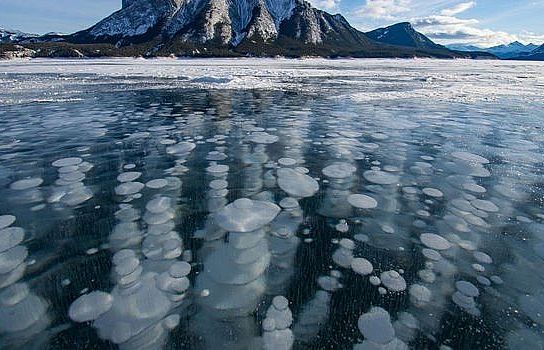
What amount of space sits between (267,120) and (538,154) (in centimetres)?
694

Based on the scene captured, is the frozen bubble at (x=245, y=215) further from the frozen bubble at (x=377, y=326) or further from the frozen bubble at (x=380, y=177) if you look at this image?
the frozen bubble at (x=380, y=177)

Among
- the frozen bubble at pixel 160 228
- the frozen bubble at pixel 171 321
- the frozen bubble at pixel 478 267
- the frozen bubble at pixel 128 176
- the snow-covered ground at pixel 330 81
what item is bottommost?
the frozen bubble at pixel 171 321

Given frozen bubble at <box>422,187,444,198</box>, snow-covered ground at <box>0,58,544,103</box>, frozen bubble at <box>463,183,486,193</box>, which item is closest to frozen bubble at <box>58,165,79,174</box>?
frozen bubble at <box>422,187,444,198</box>

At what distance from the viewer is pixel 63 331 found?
2461 millimetres

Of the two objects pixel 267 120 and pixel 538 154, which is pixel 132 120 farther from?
pixel 538 154

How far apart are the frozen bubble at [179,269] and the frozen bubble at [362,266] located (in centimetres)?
163

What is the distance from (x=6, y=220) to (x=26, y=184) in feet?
4.43

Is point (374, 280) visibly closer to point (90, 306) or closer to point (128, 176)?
point (90, 306)

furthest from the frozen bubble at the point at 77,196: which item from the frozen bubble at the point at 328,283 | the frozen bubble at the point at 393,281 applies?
the frozen bubble at the point at 393,281

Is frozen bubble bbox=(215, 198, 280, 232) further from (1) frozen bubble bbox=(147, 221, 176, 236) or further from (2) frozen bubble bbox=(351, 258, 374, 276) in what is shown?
(2) frozen bubble bbox=(351, 258, 374, 276)

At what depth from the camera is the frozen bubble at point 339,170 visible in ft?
19.0

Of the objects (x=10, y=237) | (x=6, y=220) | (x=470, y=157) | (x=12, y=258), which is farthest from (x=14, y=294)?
(x=470, y=157)

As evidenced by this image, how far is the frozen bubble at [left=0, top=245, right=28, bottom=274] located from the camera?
3215mm

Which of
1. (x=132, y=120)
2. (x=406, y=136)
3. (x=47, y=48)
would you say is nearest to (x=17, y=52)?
(x=47, y=48)
